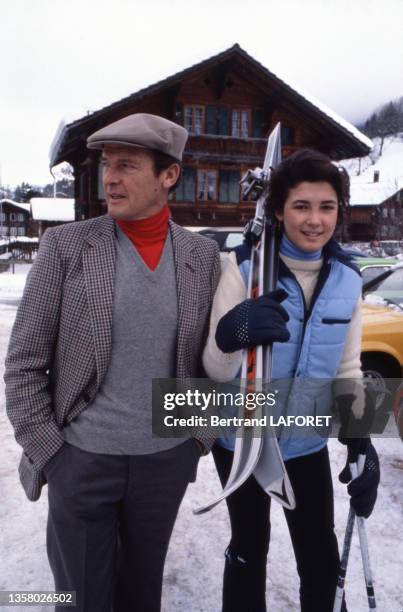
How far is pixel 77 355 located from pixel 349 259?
1.07m

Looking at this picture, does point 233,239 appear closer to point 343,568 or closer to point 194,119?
point 343,568

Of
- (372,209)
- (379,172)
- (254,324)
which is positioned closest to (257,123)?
(254,324)

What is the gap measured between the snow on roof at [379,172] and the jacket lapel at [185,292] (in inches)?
1290

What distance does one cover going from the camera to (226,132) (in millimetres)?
20312

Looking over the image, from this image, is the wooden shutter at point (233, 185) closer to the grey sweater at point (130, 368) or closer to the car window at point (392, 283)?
the car window at point (392, 283)

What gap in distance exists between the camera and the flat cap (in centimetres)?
161

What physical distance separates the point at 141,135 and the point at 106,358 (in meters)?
0.72

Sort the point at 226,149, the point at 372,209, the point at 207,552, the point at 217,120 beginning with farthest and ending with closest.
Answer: the point at 372,209 → the point at 217,120 → the point at 226,149 → the point at 207,552

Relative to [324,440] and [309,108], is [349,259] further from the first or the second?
[309,108]

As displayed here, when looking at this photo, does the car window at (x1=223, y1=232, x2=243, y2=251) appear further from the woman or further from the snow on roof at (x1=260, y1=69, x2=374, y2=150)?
the snow on roof at (x1=260, y1=69, x2=374, y2=150)

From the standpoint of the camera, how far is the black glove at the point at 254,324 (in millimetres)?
1595

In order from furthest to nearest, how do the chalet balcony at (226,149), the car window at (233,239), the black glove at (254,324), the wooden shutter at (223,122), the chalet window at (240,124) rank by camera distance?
the chalet window at (240,124) → the wooden shutter at (223,122) → the chalet balcony at (226,149) → the car window at (233,239) → the black glove at (254,324)

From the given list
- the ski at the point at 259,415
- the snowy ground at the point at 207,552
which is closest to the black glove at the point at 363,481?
the ski at the point at 259,415

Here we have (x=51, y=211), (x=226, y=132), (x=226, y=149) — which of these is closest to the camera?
(x=226, y=149)
